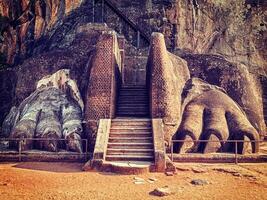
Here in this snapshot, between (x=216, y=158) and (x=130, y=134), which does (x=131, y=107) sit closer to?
(x=130, y=134)

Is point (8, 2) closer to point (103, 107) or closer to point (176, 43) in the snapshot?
point (176, 43)

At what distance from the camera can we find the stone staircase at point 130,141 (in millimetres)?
9016

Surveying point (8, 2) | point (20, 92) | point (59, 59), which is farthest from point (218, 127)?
point (8, 2)

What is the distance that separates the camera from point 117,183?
738cm

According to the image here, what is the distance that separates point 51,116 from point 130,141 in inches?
134

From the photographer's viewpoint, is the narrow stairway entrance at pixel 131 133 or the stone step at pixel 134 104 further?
the stone step at pixel 134 104

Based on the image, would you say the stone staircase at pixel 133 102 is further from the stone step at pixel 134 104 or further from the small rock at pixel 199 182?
the small rock at pixel 199 182

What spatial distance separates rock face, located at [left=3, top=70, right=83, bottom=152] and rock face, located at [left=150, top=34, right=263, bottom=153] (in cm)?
277

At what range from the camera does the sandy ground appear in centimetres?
654

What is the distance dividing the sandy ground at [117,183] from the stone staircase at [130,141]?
0.89m

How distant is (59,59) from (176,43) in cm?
852

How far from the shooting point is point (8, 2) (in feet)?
65.5

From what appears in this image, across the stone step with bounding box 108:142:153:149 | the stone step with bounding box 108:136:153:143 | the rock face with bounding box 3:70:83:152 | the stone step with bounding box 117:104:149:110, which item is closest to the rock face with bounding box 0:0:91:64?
the rock face with bounding box 3:70:83:152

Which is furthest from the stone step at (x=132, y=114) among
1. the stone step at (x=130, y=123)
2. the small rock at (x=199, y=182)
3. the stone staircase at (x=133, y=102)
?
the small rock at (x=199, y=182)
